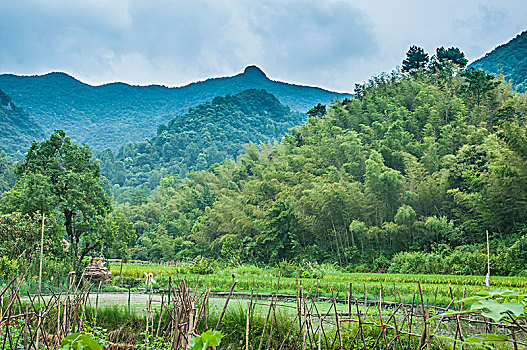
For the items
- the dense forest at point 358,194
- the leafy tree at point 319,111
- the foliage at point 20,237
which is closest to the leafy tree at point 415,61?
the dense forest at point 358,194

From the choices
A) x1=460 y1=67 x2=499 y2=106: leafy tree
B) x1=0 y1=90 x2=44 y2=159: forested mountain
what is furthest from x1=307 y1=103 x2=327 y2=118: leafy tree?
x1=0 y1=90 x2=44 y2=159: forested mountain

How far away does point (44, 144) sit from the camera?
51.2 ft

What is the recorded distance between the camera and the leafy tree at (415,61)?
112 ft

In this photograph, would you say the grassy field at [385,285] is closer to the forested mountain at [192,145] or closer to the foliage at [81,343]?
the foliage at [81,343]

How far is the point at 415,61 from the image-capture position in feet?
113

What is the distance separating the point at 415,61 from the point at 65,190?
29.1 metres

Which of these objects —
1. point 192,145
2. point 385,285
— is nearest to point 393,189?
point 385,285

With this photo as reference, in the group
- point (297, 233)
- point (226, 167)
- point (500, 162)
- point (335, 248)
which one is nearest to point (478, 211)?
point (500, 162)

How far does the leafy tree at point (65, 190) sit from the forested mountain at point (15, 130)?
6528 centimetres

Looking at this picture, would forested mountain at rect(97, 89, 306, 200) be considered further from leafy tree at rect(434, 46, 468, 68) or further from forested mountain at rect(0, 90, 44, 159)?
leafy tree at rect(434, 46, 468, 68)

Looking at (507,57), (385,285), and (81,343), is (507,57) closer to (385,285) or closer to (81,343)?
(385,285)

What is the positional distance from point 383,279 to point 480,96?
1669 centimetres

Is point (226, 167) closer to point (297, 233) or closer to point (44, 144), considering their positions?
point (297, 233)

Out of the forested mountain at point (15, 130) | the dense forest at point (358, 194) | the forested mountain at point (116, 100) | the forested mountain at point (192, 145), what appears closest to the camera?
the dense forest at point (358, 194)
